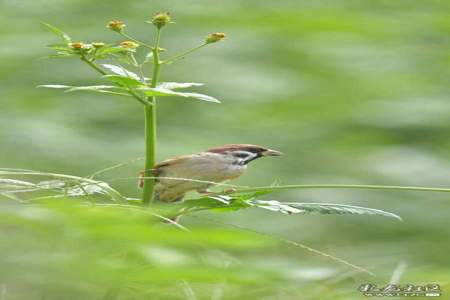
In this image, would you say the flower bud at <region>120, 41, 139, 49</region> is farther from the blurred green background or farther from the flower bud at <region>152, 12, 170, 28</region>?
the blurred green background

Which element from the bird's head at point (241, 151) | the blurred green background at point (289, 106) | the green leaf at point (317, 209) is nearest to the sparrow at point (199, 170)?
the bird's head at point (241, 151)

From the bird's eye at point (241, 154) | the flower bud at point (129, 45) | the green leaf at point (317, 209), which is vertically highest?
the flower bud at point (129, 45)

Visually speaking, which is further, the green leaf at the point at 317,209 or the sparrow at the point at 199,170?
the sparrow at the point at 199,170

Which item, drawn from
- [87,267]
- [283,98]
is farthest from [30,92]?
[87,267]

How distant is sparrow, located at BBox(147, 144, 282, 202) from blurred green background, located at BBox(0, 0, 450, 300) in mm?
407

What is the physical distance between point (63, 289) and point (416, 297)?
34 cm

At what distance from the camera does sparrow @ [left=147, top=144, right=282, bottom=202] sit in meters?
1.28

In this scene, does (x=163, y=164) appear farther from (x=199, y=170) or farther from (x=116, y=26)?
(x=116, y=26)

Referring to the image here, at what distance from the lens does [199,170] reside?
4.44 ft

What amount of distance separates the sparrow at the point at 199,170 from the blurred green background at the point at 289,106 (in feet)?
1.34

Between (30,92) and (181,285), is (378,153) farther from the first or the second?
(181,285)

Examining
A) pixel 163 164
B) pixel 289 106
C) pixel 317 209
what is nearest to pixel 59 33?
pixel 163 164

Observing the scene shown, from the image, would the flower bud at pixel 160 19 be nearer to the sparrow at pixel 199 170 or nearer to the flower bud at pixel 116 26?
the flower bud at pixel 116 26

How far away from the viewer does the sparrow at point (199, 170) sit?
50.3 inches
